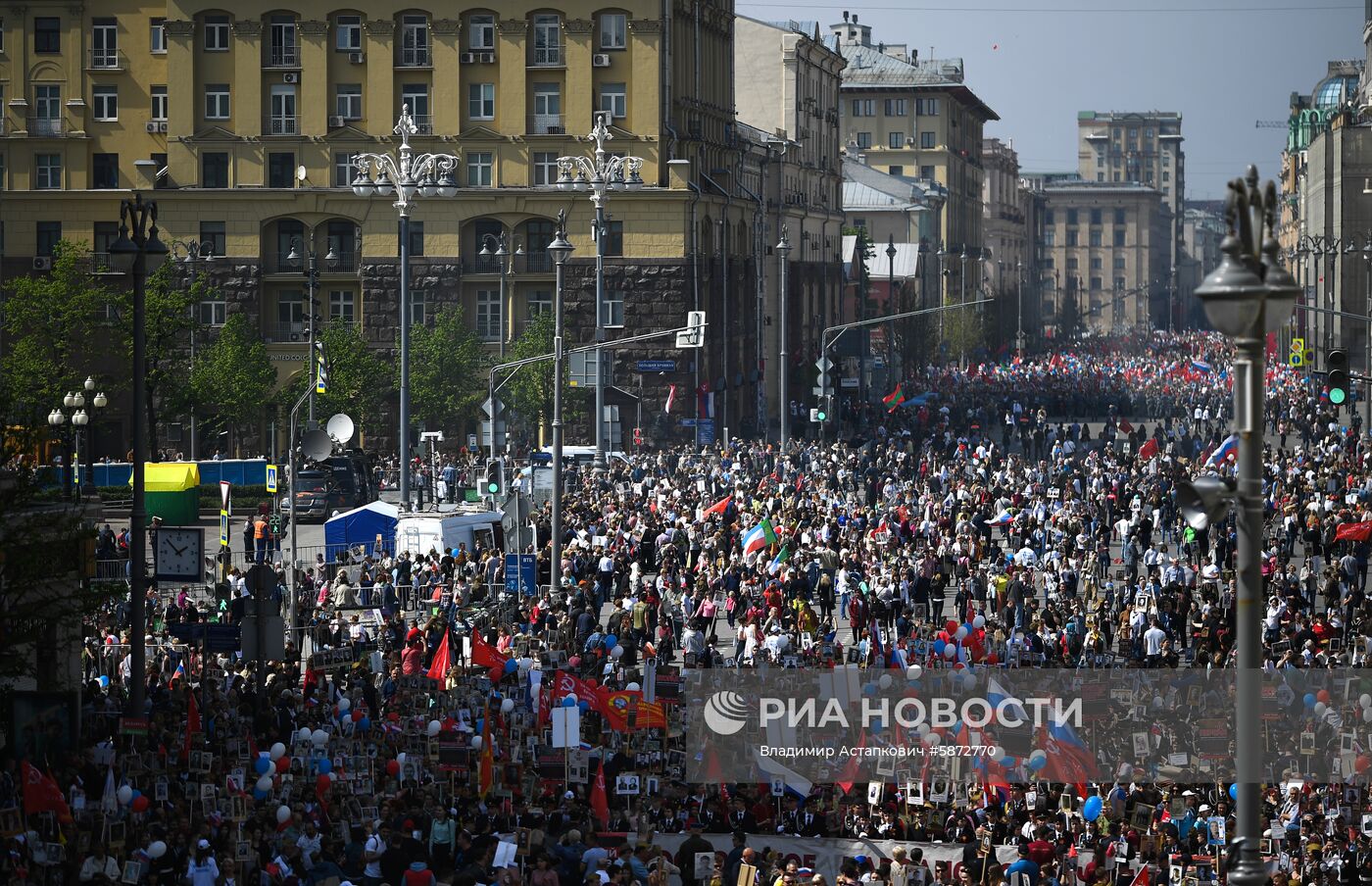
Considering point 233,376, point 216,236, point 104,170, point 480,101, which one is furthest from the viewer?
point 104,170

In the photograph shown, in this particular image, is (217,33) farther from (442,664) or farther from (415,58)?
(442,664)

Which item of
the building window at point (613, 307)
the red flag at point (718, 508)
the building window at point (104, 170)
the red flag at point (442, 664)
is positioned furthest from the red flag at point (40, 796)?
the building window at point (104, 170)

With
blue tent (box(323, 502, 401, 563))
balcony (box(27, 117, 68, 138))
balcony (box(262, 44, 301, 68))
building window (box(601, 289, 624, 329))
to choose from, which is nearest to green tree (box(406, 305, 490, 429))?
building window (box(601, 289, 624, 329))

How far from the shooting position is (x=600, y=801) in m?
22.8

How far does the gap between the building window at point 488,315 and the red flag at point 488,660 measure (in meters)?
45.0

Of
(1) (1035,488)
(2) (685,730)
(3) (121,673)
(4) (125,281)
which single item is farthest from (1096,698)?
(4) (125,281)

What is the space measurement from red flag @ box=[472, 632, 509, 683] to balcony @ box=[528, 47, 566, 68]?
154 ft

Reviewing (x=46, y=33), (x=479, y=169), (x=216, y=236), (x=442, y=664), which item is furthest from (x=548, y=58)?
(x=442, y=664)

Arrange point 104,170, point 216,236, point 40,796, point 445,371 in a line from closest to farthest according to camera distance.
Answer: point 40,796
point 445,371
point 216,236
point 104,170

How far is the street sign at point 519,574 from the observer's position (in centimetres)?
3762

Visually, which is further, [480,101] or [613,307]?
[480,101]

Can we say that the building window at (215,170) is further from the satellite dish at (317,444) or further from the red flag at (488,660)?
the red flag at (488,660)

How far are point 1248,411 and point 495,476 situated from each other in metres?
50.7

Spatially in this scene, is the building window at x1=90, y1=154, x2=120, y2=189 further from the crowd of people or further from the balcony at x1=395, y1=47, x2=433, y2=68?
the crowd of people
